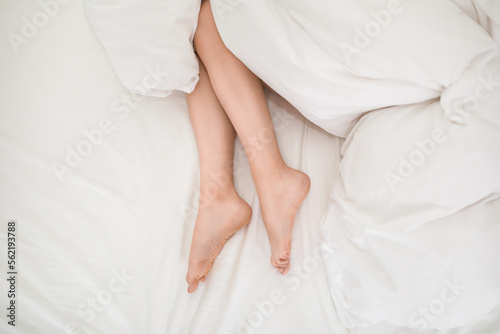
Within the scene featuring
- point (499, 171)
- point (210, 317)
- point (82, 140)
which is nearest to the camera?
point (499, 171)

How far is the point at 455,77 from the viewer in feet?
1.70

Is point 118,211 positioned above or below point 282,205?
above

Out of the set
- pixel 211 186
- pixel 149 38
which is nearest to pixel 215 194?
pixel 211 186

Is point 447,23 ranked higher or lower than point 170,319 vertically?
higher

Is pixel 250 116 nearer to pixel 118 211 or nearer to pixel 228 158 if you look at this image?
Result: pixel 228 158

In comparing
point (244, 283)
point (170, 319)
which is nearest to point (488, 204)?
point (244, 283)

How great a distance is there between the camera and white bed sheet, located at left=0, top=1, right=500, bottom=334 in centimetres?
62

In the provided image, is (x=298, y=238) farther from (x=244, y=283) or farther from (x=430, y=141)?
(x=430, y=141)

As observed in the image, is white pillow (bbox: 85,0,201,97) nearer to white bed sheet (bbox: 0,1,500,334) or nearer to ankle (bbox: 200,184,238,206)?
white bed sheet (bbox: 0,1,500,334)

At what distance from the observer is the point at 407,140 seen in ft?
1.82

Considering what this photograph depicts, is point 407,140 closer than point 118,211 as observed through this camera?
Yes

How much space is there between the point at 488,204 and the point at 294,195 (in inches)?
12.7

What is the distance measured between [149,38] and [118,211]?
36 centimetres

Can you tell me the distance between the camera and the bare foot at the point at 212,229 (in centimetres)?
65
